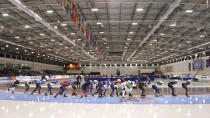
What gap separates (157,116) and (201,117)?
147 cm

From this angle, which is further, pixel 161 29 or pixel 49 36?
pixel 49 36

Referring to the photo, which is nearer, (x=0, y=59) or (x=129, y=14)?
(x=129, y=14)

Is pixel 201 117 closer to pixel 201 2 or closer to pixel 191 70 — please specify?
pixel 201 2

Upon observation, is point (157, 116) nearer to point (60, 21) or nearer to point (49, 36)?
point (60, 21)

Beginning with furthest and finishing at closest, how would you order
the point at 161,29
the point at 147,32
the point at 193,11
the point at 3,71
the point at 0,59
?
1. the point at 0,59
2. the point at 3,71
3. the point at 147,32
4. the point at 161,29
5. the point at 193,11

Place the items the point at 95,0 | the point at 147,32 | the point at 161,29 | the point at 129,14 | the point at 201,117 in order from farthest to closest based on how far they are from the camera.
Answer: the point at 147,32
the point at 161,29
the point at 129,14
the point at 95,0
the point at 201,117

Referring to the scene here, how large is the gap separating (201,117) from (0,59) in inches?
1601

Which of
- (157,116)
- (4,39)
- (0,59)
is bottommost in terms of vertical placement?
(157,116)

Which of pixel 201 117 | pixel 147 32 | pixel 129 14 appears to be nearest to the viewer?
pixel 201 117

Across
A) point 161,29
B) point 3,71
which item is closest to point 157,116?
point 161,29

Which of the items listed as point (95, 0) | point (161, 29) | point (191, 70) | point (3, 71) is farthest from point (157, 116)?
point (191, 70)

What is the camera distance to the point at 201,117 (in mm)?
5598

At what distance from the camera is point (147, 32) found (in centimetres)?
2305

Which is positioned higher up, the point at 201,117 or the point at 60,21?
the point at 60,21
